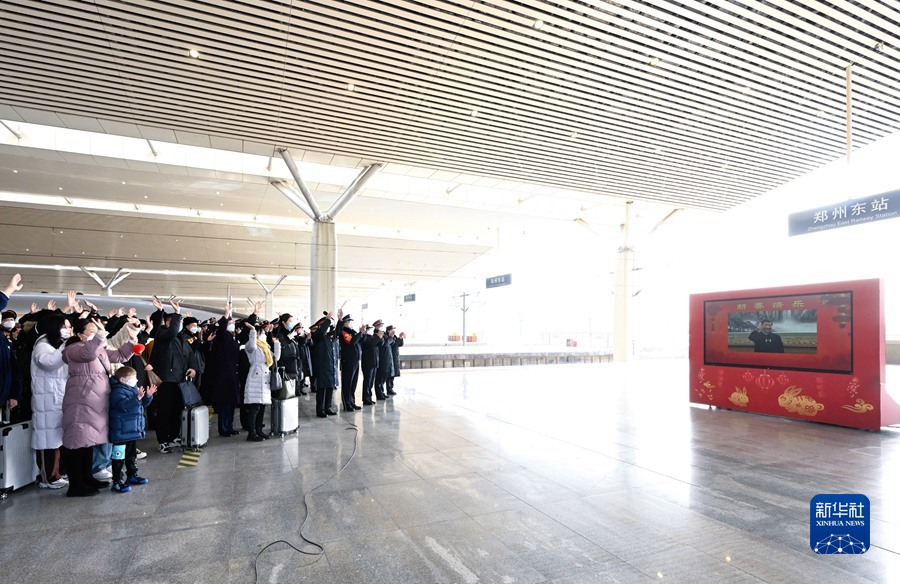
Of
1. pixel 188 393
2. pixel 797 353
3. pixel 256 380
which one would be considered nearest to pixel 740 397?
pixel 797 353

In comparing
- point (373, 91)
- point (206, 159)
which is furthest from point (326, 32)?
point (206, 159)

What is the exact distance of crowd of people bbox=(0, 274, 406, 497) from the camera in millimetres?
4254

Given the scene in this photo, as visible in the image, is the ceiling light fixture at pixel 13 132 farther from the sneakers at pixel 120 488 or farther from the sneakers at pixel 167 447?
the sneakers at pixel 120 488

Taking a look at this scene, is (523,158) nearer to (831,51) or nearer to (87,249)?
(831,51)

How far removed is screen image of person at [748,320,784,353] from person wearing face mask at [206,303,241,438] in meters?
8.34

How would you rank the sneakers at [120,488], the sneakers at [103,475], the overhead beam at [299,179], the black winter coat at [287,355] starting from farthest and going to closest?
the overhead beam at [299,179], the black winter coat at [287,355], the sneakers at [103,475], the sneakers at [120,488]

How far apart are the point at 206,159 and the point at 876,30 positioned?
49.6 ft

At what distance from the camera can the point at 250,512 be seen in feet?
12.8

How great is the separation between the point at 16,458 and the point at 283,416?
286 cm

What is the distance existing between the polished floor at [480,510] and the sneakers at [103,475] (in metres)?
0.34

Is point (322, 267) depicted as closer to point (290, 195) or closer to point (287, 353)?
point (290, 195)

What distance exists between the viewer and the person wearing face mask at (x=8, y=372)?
4.20m

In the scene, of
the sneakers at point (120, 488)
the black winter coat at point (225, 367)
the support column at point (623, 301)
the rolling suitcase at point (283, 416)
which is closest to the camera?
Answer: the sneakers at point (120, 488)

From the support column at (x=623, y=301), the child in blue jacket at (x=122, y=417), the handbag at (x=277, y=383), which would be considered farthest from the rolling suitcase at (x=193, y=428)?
the support column at (x=623, y=301)
